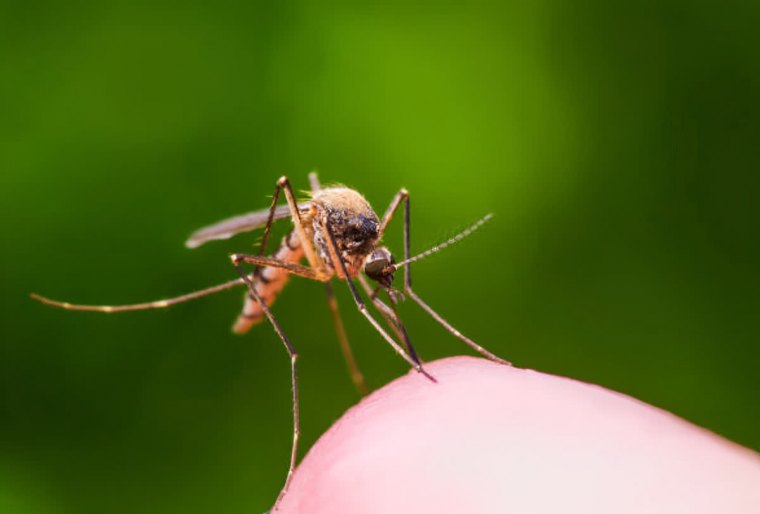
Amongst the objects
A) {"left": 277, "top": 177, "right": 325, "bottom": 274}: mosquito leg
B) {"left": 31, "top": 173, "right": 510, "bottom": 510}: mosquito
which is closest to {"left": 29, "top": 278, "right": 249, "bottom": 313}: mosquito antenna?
{"left": 31, "top": 173, "right": 510, "bottom": 510}: mosquito

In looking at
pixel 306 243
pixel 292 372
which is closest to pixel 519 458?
pixel 292 372

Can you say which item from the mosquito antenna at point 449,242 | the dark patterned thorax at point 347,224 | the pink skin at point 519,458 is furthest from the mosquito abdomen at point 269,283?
the pink skin at point 519,458

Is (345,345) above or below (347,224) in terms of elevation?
below

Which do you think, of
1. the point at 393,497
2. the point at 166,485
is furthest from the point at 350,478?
the point at 166,485

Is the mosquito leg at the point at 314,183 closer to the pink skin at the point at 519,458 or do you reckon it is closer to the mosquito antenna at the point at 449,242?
the mosquito antenna at the point at 449,242

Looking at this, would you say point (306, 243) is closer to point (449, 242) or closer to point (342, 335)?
point (342, 335)

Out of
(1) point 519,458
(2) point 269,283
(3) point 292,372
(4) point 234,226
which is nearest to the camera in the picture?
(1) point 519,458

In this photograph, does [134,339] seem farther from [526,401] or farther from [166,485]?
[526,401]
